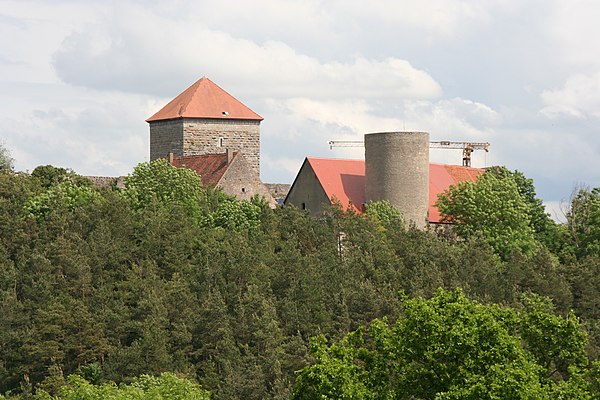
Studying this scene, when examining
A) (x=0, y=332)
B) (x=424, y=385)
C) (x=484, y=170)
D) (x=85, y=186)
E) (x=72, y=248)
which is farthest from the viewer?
(x=484, y=170)

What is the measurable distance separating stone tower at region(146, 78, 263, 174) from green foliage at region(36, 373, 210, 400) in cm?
3131

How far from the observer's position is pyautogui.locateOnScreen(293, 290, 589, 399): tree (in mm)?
29891

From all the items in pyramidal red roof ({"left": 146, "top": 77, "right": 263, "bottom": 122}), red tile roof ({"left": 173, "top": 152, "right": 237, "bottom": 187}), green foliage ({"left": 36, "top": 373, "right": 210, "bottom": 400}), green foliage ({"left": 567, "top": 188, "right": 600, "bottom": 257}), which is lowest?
green foliage ({"left": 36, "top": 373, "right": 210, "bottom": 400})

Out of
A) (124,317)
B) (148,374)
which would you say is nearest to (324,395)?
(148,374)

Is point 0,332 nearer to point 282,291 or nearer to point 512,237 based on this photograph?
point 282,291

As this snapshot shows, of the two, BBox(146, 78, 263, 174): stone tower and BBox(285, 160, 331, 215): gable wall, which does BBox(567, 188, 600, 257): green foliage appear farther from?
BBox(146, 78, 263, 174): stone tower

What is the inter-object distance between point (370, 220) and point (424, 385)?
106 feet

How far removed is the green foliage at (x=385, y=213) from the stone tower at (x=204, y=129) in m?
14.6

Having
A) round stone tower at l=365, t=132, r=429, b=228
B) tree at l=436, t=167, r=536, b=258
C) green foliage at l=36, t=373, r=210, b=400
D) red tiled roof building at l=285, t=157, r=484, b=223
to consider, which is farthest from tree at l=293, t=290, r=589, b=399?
red tiled roof building at l=285, t=157, r=484, b=223

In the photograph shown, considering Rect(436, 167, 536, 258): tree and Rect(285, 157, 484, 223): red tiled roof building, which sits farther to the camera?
Rect(285, 157, 484, 223): red tiled roof building

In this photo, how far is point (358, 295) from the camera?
54.0 metres

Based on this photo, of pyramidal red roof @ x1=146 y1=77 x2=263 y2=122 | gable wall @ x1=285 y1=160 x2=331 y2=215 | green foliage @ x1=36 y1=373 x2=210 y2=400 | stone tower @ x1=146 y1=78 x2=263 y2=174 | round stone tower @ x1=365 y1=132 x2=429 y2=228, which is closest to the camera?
green foliage @ x1=36 y1=373 x2=210 y2=400

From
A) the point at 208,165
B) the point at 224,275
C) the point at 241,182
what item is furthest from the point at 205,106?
the point at 224,275

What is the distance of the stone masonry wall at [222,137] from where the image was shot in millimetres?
78000
